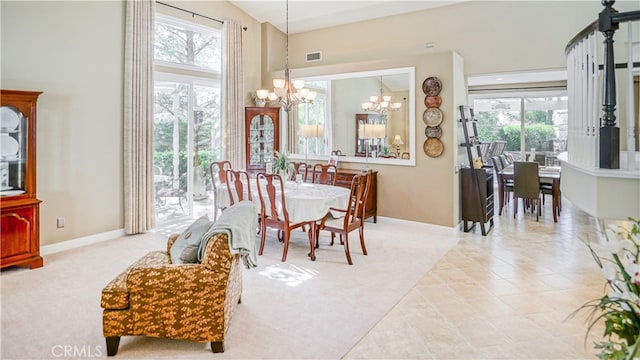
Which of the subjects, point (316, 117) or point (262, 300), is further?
point (316, 117)

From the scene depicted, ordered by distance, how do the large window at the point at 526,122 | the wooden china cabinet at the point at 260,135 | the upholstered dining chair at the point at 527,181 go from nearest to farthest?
the upholstered dining chair at the point at 527,181 < the wooden china cabinet at the point at 260,135 < the large window at the point at 526,122

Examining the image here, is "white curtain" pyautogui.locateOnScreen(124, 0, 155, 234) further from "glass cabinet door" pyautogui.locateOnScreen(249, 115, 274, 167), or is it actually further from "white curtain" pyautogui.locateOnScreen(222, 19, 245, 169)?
"glass cabinet door" pyautogui.locateOnScreen(249, 115, 274, 167)

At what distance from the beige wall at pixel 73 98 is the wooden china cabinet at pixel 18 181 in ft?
1.76

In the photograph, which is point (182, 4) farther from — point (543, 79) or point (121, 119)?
point (543, 79)

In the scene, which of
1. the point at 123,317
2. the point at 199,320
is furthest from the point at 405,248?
the point at 123,317

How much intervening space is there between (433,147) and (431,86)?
944mm

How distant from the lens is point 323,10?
23.1 ft

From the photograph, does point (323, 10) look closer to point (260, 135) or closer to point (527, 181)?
point (260, 135)

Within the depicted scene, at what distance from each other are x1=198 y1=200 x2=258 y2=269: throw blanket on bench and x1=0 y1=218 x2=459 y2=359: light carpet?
61 cm

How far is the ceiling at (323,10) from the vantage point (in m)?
6.54

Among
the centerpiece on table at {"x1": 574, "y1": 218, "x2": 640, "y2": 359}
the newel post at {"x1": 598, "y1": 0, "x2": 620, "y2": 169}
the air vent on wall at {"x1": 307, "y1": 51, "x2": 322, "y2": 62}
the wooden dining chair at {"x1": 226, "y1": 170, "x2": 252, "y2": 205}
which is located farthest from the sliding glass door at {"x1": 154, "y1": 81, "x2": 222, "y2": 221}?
the centerpiece on table at {"x1": 574, "y1": 218, "x2": 640, "y2": 359}

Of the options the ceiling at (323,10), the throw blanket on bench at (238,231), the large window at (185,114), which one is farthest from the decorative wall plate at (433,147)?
the throw blanket on bench at (238,231)

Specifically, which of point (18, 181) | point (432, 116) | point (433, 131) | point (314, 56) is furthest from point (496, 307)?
point (314, 56)

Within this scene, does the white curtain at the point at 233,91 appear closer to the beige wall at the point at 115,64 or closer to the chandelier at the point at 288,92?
the beige wall at the point at 115,64
